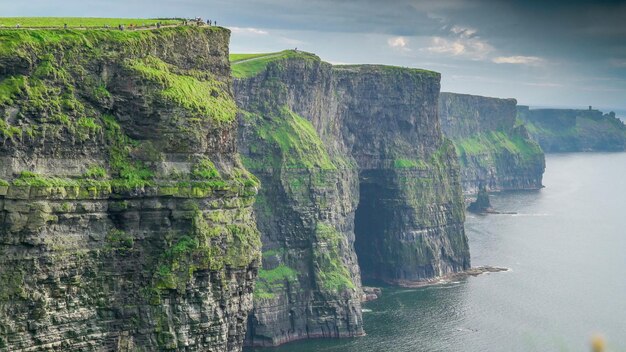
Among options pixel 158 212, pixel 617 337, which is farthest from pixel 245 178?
pixel 617 337

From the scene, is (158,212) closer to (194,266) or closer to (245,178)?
(194,266)

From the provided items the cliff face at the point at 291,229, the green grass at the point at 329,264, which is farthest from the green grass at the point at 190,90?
the green grass at the point at 329,264

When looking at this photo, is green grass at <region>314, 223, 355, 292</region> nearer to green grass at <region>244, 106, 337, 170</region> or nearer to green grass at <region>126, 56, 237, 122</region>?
green grass at <region>244, 106, 337, 170</region>

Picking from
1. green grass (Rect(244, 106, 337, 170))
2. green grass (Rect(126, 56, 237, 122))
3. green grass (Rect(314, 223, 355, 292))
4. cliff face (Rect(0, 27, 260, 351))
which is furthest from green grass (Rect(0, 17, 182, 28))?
green grass (Rect(314, 223, 355, 292))

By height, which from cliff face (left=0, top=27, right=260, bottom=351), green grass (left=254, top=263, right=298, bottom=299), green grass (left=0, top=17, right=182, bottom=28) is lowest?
green grass (left=254, top=263, right=298, bottom=299)

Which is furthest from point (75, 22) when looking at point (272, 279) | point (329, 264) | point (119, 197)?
point (329, 264)

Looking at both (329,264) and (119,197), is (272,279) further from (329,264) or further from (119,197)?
(119,197)
